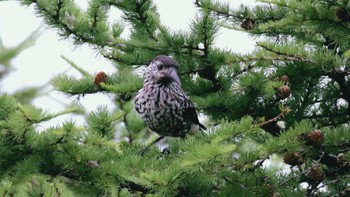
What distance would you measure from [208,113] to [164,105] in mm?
529

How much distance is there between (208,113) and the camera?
346 cm

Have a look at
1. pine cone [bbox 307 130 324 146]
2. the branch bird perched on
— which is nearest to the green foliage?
pine cone [bbox 307 130 324 146]

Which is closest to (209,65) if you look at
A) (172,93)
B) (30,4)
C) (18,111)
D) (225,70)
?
(225,70)

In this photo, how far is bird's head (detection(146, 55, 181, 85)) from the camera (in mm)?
3490

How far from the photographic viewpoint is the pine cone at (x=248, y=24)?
3.49 metres

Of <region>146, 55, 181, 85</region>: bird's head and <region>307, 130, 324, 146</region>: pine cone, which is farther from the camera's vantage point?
<region>146, 55, 181, 85</region>: bird's head

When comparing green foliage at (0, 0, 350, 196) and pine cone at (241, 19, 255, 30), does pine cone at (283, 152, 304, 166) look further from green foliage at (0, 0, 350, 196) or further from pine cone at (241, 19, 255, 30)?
pine cone at (241, 19, 255, 30)

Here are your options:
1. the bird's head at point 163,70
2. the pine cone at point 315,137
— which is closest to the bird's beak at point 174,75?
the bird's head at point 163,70

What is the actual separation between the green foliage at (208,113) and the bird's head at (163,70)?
4 centimetres

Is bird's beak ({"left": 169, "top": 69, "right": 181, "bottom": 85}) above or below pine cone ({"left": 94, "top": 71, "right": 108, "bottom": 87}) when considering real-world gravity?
above

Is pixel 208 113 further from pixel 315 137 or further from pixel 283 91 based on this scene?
pixel 315 137

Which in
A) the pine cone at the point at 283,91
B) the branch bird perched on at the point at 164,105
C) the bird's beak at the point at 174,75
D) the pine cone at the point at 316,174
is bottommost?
the branch bird perched on at the point at 164,105

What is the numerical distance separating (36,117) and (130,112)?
2.18m

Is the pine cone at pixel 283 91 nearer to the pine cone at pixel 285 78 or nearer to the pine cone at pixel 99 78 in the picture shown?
the pine cone at pixel 285 78
